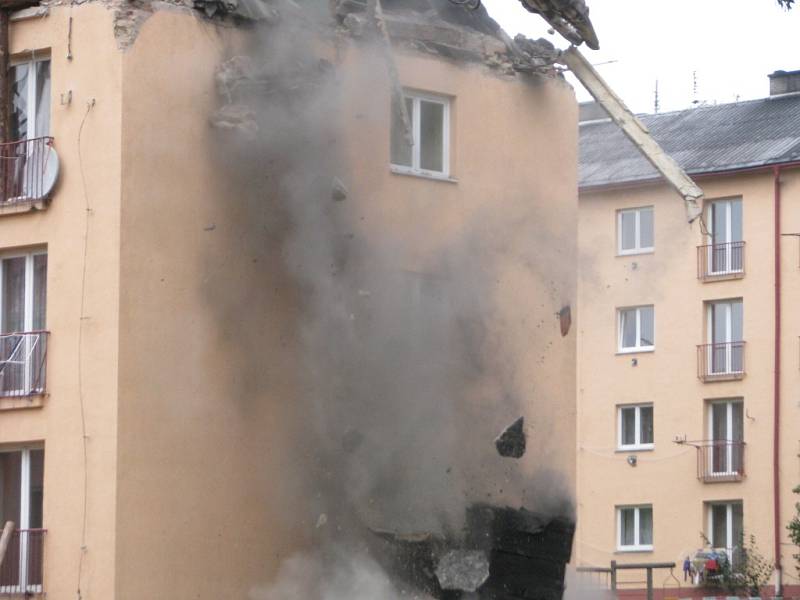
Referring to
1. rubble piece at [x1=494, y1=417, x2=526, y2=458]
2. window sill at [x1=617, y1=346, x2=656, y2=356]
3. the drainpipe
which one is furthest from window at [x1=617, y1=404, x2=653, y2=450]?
rubble piece at [x1=494, y1=417, x2=526, y2=458]

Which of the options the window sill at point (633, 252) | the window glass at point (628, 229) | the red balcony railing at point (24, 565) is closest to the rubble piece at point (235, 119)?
the red balcony railing at point (24, 565)

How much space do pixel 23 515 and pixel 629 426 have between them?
1055 inches

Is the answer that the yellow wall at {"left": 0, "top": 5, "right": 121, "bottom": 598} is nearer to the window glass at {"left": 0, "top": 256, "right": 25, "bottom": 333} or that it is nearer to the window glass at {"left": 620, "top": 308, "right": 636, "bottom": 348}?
the window glass at {"left": 0, "top": 256, "right": 25, "bottom": 333}

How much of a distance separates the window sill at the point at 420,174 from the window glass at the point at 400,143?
6.4 inches

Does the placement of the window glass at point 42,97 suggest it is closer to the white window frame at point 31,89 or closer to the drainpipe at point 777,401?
the white window frame at point 31,89

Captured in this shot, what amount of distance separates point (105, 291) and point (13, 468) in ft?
10.5

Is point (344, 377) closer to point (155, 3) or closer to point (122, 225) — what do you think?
point (122, 225)

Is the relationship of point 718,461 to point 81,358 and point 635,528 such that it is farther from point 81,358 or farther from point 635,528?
point 81,358

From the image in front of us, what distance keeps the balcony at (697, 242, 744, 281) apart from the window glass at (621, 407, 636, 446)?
4.12 meters

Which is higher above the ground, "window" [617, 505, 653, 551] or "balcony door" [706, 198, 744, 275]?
"balcony door" [706, 198, 744, 275]

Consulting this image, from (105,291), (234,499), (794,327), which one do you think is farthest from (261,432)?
(794,327)

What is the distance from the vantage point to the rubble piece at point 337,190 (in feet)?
91.2

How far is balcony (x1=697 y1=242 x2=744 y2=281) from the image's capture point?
49375mm

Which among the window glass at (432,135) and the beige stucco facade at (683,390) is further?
the beige stucco facade at (683,390)
